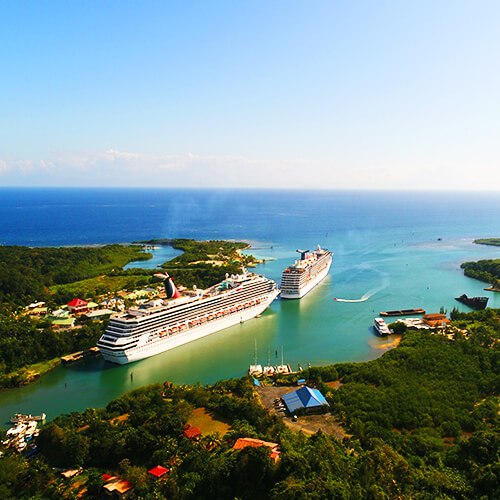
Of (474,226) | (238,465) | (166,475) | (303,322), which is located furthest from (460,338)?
(474,226)

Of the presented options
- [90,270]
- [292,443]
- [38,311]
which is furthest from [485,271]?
[90,270]

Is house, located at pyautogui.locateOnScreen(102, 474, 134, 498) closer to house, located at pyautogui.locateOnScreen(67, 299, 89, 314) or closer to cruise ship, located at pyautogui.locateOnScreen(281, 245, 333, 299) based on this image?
house, located at pyautogui.locateOnScreen(67, 299, 89, 314)

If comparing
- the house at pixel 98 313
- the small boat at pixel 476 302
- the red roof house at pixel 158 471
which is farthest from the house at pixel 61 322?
the small boat at pixel 476 302

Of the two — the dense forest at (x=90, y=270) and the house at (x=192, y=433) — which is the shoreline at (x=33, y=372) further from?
the dense forest at (x=90, y=270)

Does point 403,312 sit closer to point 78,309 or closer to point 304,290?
point 304,290

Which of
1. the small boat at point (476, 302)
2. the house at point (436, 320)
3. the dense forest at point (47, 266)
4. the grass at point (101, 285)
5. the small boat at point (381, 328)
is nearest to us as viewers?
the small boat at point (381, 328)

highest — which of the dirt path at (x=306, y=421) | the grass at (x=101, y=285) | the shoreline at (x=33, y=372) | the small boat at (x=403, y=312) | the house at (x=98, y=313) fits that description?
the dirt path at (x=306, y=421)

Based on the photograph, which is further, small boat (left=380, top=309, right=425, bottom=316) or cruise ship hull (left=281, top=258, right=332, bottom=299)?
cruise ship hull (left=281, top=258, right=332, bottom=299)

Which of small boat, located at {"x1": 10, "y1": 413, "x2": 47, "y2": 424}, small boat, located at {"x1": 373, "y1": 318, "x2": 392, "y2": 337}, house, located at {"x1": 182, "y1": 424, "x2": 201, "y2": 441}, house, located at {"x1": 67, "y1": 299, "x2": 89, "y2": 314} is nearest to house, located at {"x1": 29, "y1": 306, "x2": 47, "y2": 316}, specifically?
house, located at {"x1": 67, "y1": 299, "x2": 89, "y2": 314}
